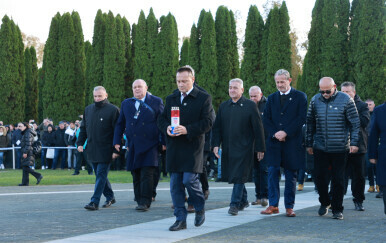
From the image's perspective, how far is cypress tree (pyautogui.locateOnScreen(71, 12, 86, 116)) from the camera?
1581 inches

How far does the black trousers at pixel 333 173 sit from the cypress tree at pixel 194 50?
101 ft

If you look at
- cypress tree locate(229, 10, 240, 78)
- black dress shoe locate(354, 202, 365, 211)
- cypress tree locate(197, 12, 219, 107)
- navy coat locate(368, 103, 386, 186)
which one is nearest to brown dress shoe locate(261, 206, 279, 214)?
navy coat locate(368, 103, 386, 186)

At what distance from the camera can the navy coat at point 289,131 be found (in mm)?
9078

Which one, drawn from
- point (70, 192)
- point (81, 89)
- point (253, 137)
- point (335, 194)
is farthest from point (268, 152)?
point (81, 89)

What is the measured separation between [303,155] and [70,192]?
22.2 feet

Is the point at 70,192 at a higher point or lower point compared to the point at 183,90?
lower

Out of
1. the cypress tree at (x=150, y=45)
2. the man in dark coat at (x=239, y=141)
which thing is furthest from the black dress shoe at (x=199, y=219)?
the cypress tree at (x=150, y=45)

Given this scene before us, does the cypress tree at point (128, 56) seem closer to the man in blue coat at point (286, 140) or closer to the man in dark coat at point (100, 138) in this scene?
the man in dark coat at point (100, 138)

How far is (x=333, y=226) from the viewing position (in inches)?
318

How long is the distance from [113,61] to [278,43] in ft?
38.0

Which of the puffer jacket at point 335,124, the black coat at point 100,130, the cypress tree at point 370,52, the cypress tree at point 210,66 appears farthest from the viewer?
the cypress tree at point 210,66

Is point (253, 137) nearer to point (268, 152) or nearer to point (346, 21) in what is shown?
point (268, 152)

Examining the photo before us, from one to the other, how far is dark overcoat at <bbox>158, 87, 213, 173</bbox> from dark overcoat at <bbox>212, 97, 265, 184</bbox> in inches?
56.7

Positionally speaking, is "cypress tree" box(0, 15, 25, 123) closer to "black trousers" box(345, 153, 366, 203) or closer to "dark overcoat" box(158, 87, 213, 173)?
"black trousers" box(345, 153, 366, 203)
